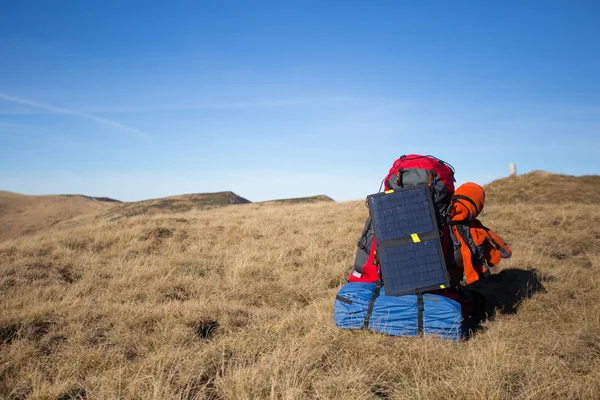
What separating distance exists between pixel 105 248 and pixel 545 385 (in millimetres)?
8108

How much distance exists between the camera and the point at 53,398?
2965 millimetres

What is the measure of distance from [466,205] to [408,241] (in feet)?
2.86

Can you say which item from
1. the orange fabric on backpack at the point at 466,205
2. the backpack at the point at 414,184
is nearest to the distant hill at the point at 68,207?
the backpack at the point at 414,184

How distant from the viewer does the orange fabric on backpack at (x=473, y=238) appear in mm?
4692

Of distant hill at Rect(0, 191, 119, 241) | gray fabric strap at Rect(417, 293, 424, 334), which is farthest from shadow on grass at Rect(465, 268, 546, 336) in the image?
distant hill at Rect(0, 191, 119, 241)

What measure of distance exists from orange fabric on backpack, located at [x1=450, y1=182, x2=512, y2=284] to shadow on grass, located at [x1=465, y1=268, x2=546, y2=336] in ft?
1.87

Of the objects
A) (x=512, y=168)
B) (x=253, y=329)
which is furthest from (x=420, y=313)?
(x=512, y=168)

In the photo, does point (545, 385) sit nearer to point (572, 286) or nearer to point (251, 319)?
point (251, 319)

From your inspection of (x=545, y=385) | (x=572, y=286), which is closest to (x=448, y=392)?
(x=545, y=385)

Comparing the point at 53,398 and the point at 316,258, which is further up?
the point at 316,258

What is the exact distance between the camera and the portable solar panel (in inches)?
178

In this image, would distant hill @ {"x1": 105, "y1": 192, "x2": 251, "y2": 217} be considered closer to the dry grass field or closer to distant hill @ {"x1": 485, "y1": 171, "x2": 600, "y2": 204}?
distant hill @ {"x1": 485, "y1": 171, "x2": 600, "y2": 204}

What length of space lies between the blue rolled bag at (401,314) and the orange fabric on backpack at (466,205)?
1.03m

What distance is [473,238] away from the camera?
4.79 metres
